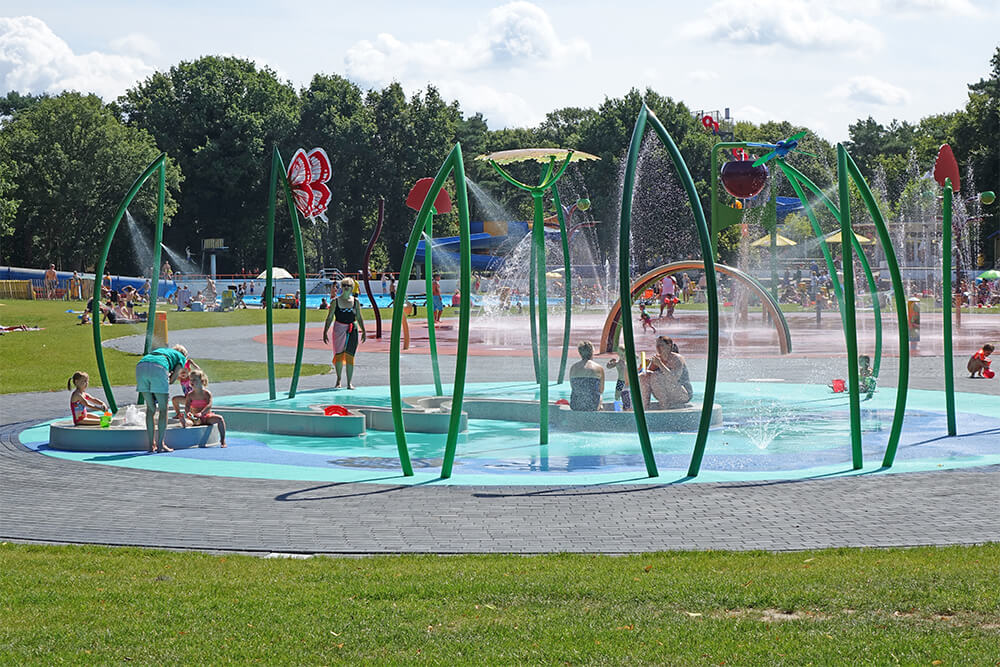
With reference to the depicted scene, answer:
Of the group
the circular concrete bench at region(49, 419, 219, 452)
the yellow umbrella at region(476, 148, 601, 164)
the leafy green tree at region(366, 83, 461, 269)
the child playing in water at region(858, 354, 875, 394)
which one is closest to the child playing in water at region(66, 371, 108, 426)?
the circular concrete bench at region(49, 419, 219, 452)

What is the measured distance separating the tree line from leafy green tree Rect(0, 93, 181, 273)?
8cm

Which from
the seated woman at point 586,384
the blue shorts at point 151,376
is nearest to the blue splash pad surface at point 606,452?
the seated woman at point 586,384

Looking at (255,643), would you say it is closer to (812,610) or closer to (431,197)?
(812,610)

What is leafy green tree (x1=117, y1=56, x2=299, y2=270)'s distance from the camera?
2753 inches

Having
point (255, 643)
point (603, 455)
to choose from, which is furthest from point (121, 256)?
point (255, 643)

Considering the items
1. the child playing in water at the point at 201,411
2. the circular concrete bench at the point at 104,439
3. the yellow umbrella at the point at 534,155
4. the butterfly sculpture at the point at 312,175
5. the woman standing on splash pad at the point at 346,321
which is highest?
the butterfly sculpture at the point at 312,175

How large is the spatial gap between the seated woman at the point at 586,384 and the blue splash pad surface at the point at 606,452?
20.8 inches

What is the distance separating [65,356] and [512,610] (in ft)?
73.7

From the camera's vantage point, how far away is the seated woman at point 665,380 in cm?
1527

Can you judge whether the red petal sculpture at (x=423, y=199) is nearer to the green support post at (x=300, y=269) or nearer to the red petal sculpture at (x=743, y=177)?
the green support post at (x=300, y=269)

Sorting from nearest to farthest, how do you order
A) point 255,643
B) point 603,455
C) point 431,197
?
1. point 255,643
2. point 431,197
3. point 603,455

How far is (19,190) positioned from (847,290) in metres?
61.2

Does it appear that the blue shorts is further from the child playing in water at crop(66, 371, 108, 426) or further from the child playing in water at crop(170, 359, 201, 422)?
the child playing in water at crop(66, 371, 108, 426)

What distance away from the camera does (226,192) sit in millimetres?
70062
